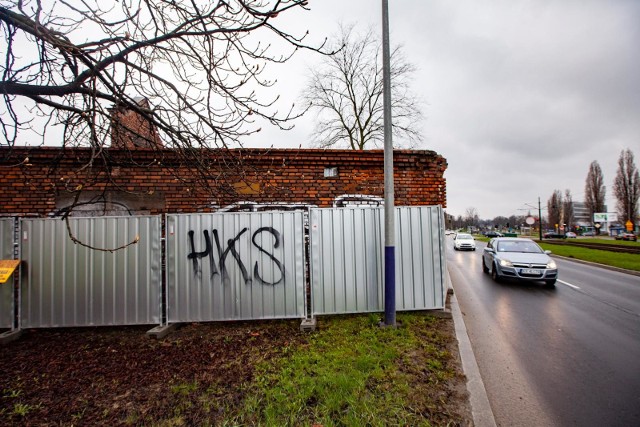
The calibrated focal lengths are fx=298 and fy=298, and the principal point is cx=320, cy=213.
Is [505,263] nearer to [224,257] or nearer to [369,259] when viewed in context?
[369,259]

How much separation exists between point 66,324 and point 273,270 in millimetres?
3604

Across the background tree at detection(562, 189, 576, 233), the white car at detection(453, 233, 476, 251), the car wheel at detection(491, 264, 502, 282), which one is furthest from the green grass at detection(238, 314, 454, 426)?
the background tree at detection(562, 189, 576, 233)

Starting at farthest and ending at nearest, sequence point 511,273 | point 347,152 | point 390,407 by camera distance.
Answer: point 511,273, point 347,152, point 390,407

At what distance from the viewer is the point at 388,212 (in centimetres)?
511

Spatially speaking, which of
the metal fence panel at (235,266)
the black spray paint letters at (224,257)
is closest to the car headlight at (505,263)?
the metal fence panel at (235,266)

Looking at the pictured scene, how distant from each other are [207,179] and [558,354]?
22.4ft

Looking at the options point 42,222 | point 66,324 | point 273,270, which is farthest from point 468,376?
point 42,222

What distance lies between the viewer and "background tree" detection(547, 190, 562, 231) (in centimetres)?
8012

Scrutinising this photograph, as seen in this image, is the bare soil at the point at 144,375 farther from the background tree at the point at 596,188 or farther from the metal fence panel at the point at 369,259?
the background tree at the point at 596,188

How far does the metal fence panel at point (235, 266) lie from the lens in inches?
Answer: 202

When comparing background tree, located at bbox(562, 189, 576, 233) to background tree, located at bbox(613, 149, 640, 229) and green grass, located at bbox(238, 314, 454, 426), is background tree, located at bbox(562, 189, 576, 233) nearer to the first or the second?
background tree, located at bbox(613, 149, 640, 229)

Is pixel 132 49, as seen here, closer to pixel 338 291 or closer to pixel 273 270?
pixel 273 270

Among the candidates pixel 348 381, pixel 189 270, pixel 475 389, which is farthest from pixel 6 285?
pixel 475 389

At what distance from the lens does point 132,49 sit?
3.63 meters
